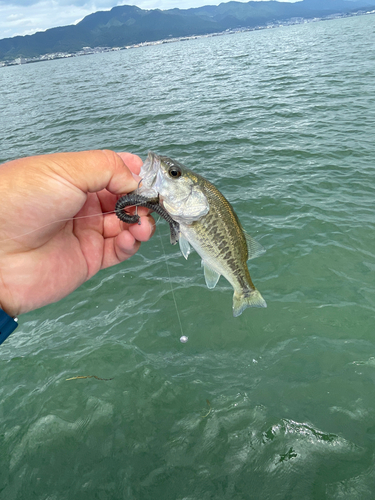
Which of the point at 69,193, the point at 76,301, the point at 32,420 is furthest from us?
the point at 76,301

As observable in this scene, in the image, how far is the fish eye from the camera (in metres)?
3.22

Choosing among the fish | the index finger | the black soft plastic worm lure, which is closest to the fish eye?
the fish

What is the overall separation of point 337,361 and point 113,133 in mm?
17122

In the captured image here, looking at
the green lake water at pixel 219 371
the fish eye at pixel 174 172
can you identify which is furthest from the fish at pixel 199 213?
the green lake water at pixel 219 371

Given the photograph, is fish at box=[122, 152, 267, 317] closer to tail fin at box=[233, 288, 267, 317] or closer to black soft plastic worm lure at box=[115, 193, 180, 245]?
black soft plastic worm lure at box=[115, 193, 180, 245]

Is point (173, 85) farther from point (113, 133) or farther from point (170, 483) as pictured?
point (170, 483)

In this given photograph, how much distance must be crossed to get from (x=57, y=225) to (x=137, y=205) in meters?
0.94

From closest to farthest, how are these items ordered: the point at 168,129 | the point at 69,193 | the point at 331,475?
the point at 69,193 → the point at 331,475 → the point at 168,129

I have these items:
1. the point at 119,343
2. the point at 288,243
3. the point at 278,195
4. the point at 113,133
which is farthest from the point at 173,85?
the point at 119,343

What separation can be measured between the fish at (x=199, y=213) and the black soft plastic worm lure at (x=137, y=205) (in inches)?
1.5

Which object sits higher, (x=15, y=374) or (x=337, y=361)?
(x=15, y=374)

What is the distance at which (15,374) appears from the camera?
5.12 meters

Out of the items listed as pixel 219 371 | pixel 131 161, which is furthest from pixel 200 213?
pixel 219 371

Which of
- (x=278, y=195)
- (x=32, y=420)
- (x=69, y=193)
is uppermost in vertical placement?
(x=69, y=193)
